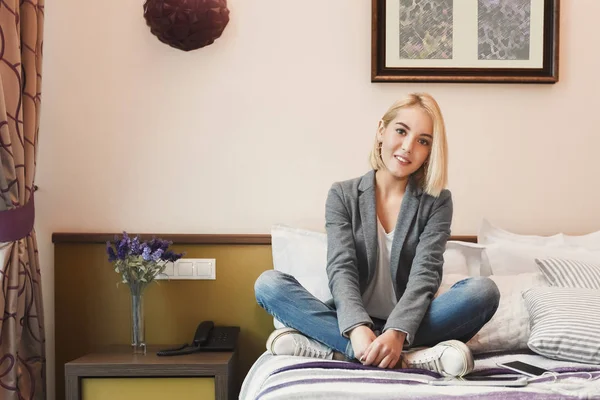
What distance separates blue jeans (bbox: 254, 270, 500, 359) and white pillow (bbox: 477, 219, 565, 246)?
25.2 inches

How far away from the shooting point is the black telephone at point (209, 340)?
2.27 meters

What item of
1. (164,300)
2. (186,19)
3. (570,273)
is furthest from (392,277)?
(186,19)

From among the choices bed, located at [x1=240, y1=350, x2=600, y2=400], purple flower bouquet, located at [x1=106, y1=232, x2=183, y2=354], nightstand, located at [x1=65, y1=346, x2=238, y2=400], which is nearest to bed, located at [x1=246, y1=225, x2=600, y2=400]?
bed, located at [x1=240, y1=350, x2=600, y2=400]

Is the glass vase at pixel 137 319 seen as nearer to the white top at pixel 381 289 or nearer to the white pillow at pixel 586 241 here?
the white top at pixel 381 289

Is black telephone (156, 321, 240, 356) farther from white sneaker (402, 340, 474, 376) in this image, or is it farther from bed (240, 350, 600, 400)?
white sneaker (402, 340, 474, 376)

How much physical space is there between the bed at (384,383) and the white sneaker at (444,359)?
0.03m

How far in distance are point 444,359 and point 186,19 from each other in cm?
147

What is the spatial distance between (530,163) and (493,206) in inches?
8.4

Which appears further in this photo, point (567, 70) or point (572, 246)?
point (567, 70)

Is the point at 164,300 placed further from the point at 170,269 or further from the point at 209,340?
the point at 209,340

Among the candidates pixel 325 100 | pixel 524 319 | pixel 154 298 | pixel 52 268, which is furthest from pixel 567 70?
pixel 52 268

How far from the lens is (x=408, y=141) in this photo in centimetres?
203

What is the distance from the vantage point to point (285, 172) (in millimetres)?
2572

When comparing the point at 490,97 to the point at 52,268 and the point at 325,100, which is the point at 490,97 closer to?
the point at 325,100
